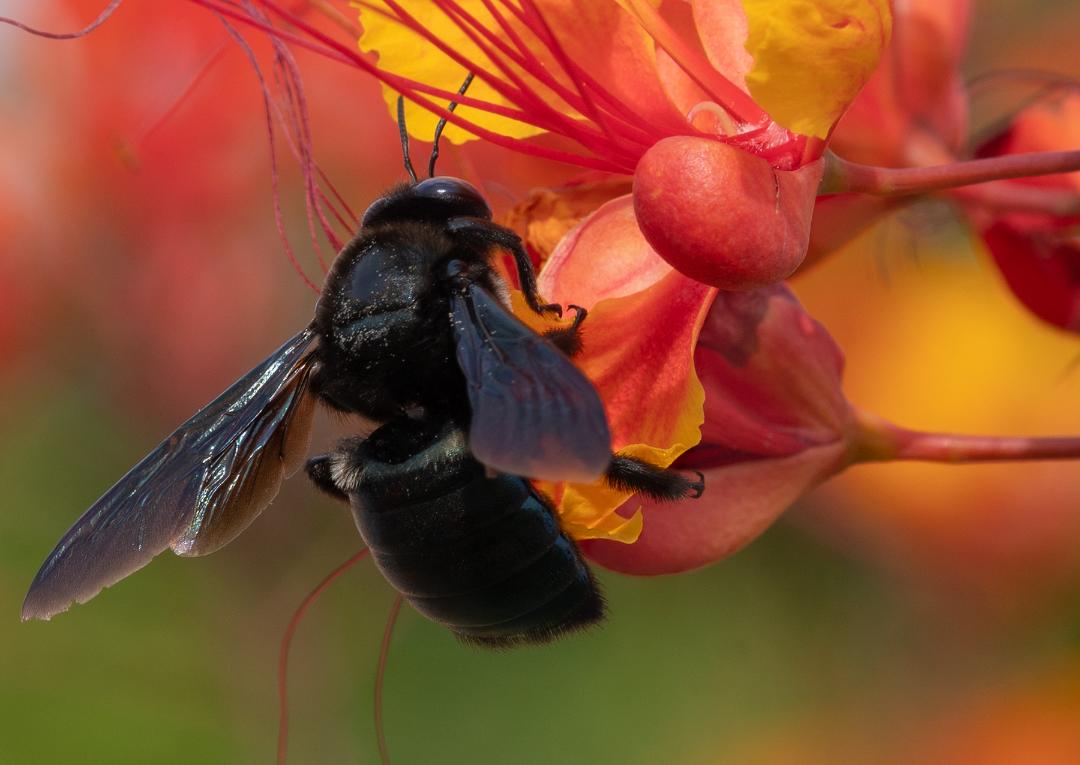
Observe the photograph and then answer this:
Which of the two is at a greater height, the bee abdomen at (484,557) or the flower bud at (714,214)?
the flower bud at (714,214)

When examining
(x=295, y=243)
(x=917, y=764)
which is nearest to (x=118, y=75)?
(x=295, y=243)

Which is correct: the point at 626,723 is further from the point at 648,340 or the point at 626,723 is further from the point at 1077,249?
the point at 648,340

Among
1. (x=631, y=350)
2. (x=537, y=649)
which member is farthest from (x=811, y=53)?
(x=537, y=649)

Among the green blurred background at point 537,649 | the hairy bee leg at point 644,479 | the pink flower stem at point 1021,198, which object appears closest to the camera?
the hairy bee leg at point 644,479

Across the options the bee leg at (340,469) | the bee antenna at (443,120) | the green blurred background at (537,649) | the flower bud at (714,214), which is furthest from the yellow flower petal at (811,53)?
the green blurred background at (537,649)

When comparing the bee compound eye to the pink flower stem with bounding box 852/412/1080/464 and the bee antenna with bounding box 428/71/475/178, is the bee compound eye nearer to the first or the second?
the bee antenna with bounding box 428/71/475/178

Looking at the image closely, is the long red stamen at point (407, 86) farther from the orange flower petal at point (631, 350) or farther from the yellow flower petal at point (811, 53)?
the yellow flower petal at point (811, 53)
